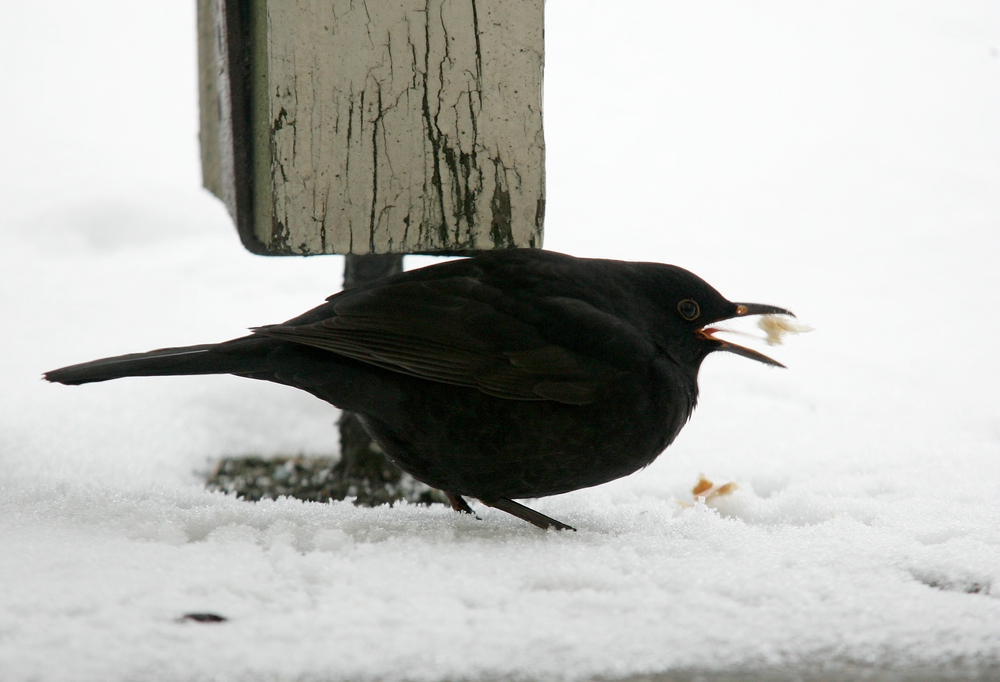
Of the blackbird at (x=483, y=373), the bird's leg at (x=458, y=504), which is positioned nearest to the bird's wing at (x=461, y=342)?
the blackbird at (x=483, y=373)

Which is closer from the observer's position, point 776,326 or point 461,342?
point 461,342

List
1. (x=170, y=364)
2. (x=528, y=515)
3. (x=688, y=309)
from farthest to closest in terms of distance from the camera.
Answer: (x=688, y=309), (x=528, y=515), (x=170, y=364)

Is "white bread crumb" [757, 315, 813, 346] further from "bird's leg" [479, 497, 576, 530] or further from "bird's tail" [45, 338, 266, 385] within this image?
"bird's tail" [45, 338, 266, 385]

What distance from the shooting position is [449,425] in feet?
7.66

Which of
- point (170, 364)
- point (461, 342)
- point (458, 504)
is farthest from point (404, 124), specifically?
point (458, 504)

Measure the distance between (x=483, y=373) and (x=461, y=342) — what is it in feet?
0.32

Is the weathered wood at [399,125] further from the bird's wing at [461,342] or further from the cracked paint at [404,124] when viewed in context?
the bird's wing at [461,342]

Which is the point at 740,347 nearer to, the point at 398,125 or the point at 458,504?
the point at 458,504

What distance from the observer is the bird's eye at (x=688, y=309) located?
2570 millimetres

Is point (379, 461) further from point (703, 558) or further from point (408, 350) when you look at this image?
point (703, 558)

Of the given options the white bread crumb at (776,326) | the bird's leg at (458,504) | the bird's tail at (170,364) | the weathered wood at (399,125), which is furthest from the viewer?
the white bread crumb at (776,326)

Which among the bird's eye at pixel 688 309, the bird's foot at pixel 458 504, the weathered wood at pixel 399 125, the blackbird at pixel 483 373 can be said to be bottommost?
the bird's foot at pixel 458 504

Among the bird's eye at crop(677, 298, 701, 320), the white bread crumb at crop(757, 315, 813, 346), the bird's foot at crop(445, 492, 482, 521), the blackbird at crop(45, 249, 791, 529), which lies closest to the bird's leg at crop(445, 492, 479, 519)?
the bird's foot at crop(445, 492, 482, 521)

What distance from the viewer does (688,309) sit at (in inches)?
101
